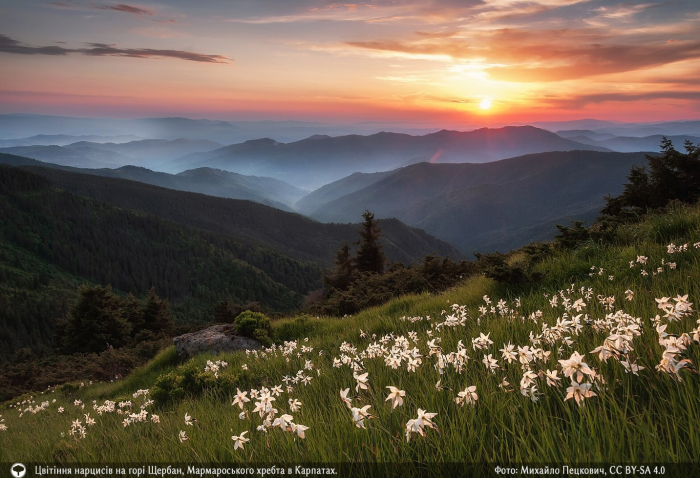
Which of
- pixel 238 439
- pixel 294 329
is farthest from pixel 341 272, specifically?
pixel 238 439

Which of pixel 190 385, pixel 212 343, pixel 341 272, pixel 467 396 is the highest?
pixel 467 396

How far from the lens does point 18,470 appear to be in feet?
13.3

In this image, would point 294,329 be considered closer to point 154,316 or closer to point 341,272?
point 341,272

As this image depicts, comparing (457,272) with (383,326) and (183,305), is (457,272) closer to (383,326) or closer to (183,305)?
(383,326)

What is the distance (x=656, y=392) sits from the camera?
235 cm

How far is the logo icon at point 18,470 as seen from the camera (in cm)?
388

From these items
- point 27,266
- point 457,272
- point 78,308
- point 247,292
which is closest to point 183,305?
point 247,292

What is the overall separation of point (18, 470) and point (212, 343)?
837 centimetres

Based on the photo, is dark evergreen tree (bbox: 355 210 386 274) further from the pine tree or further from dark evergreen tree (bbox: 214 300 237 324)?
the pine tree

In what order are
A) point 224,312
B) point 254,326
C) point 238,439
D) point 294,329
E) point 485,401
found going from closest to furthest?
point 238,439
point 485,401
point 254,326
point 294,329
point 224,312

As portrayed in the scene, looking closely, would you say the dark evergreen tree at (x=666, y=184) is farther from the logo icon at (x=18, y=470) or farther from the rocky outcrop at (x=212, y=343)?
the logo icon at (x=18, y=470)

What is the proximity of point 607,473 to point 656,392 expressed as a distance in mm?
1076

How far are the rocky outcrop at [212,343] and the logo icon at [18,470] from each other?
307 inches

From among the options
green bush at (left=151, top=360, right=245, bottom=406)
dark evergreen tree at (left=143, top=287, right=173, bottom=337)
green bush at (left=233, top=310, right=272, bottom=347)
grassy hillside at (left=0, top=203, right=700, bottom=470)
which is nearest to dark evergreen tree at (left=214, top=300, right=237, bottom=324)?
dark evergreen tree at (left=143, top=287, right=173, bottom=337)
